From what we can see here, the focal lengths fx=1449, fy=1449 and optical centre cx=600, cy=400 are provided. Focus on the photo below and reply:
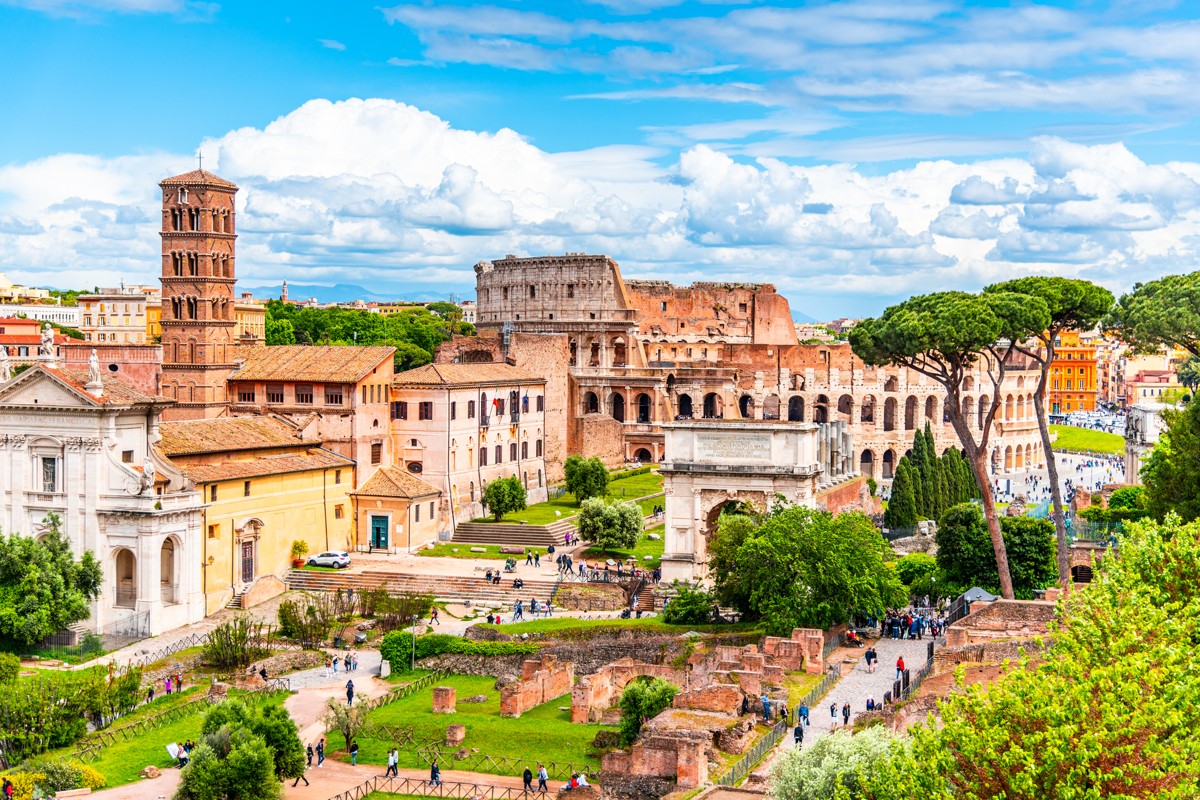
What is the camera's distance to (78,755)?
37656mm

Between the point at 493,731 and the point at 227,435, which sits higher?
the point at 227,435

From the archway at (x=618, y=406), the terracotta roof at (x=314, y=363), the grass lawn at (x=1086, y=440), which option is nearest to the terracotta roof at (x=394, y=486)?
the terracotta roof at (x=314, y=363)

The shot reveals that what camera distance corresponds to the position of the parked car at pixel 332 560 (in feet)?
192

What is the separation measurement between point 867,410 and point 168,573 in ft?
218

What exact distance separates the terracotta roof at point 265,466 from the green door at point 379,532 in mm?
2713

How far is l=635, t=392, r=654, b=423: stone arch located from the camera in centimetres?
10606

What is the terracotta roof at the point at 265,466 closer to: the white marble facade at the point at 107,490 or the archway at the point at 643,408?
the white marble facade at the point at 107,490

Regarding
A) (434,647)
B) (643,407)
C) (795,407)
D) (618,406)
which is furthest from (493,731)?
(795,407)

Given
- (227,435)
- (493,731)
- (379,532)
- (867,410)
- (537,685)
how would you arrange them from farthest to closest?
(867,410), (379,532), (227,435), (537,685), (493,731)

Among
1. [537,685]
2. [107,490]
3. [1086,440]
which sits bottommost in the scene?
[537,685]

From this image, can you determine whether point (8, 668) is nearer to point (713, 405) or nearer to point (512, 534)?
point (512, 534)

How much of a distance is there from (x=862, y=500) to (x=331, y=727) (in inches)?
1722

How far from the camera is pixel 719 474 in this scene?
55125 mm

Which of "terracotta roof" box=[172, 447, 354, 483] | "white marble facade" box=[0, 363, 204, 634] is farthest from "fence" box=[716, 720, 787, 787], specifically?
"terracotta roof" box=[172, 447, 354, 483]
